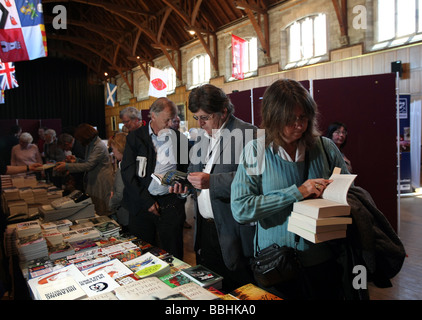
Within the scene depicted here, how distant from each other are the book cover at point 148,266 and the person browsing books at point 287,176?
530 mm

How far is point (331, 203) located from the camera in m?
1.25

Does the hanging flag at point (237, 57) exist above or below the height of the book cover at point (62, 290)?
above

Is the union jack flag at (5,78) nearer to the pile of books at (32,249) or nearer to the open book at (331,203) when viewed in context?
the pile of books at (32,249)

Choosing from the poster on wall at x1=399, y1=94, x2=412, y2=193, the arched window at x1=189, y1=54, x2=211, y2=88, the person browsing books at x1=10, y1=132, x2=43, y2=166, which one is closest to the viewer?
the person browsing books at x1=10, y1=132, x2=43, y2=166

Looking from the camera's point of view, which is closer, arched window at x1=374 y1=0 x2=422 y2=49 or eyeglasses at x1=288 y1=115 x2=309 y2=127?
eyeglasses at x1=288 y1=115 x2=309 y2=127

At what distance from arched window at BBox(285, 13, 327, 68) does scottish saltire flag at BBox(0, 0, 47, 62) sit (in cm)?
977

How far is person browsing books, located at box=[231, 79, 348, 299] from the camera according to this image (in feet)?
4.47

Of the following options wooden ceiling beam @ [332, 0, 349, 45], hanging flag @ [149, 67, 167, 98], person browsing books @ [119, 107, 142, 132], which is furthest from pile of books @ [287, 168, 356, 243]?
wooden ceiling beam @ [332, 0, 349, 45]

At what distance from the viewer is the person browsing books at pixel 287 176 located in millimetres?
1363

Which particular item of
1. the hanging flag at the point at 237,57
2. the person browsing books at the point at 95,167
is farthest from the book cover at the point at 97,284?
the hanging flag at the point at 237,57

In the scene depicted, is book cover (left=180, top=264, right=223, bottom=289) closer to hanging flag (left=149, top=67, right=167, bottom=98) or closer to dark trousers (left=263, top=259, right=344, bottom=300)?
dark trousers (left=263, top=259, right=344, bottom=300)

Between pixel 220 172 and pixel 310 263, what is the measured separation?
2.46 feet

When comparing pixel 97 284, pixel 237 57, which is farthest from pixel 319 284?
pixel 237 57

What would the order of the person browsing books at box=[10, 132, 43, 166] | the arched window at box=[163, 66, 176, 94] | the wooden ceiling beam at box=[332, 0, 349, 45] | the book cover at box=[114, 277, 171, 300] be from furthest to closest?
the arched window at box=[163, 66, 176, 94], the wooden ceiling beam at box=[332, 0, 349, 45], the person browsing books at box=[10, 132, 43, 166], the book cover at box=[114, 277, 171, 300]
